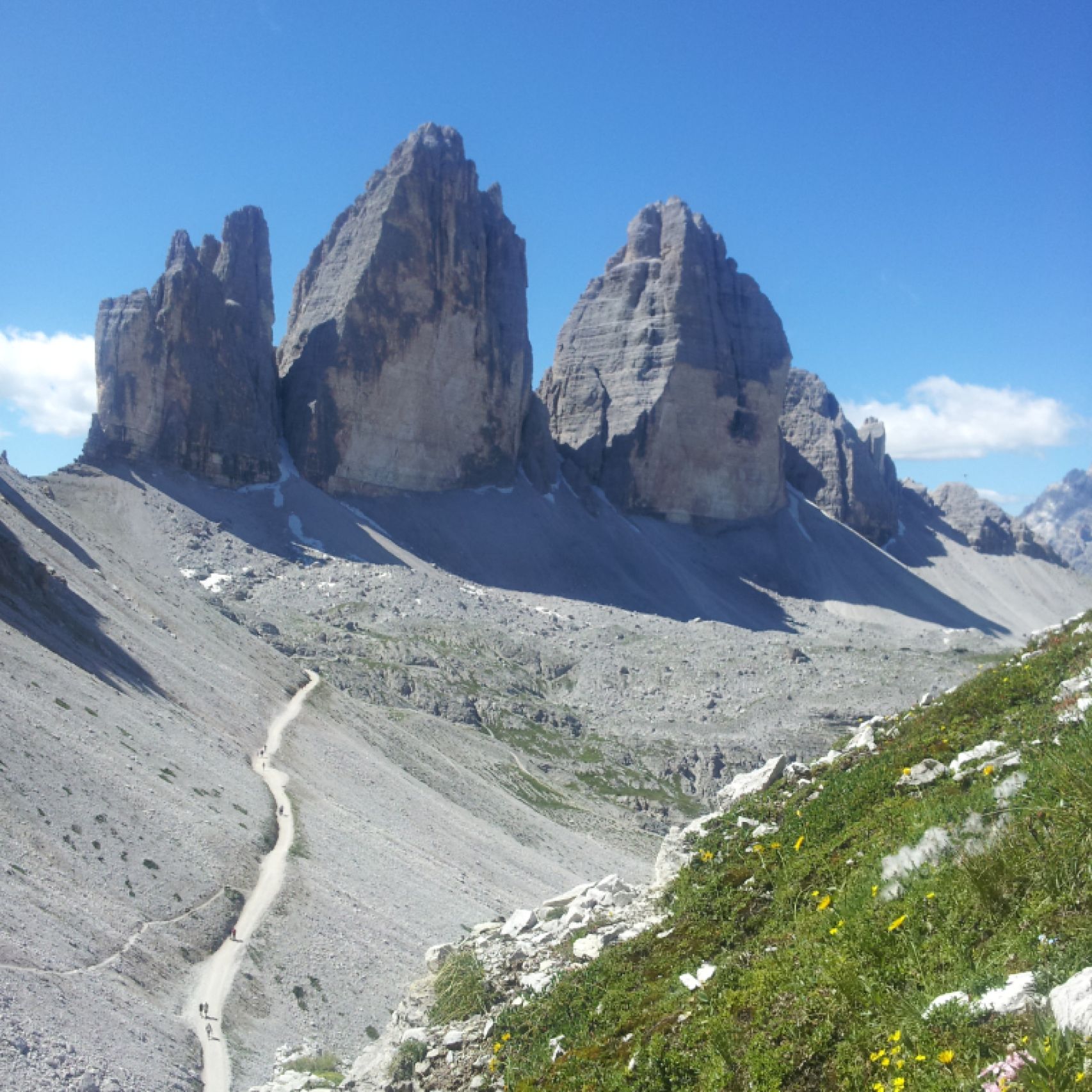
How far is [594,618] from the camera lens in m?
83.8

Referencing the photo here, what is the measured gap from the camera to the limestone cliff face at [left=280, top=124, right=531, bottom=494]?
309 ft

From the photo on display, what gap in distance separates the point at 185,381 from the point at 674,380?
54.3m

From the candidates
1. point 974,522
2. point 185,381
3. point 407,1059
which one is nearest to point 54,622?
point 407,1059

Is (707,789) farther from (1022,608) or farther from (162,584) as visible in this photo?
(1022,608)

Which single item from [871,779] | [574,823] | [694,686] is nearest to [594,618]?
[694,686]

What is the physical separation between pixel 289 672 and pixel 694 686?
30980 mm

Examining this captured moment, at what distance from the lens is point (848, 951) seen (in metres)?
7.59

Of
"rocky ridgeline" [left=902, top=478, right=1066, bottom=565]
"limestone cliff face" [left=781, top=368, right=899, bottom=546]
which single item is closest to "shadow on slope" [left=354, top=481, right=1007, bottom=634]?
"limestone cliff face" [left=781, top=368, right=899, bottom=546]

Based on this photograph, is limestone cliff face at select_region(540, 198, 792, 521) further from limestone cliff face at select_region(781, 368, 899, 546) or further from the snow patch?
the snow patch

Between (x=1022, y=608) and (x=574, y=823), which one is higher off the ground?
(x=1022, y=608)

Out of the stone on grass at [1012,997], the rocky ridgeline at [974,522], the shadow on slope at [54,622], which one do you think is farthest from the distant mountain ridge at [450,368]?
the stone on grass at [1012,997]

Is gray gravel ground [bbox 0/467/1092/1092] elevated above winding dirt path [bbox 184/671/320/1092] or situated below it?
above

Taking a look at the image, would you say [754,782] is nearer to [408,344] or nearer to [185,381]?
[185,381]

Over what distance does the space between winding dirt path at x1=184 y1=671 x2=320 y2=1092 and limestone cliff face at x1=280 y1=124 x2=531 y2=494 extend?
A: 64.4 metres
